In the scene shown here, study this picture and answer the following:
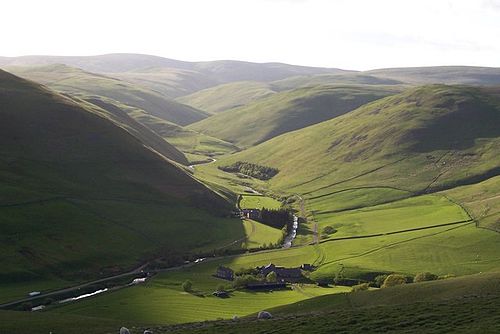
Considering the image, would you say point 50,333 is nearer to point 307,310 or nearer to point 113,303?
point 307,310

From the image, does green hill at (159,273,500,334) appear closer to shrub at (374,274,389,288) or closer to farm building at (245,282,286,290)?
farm building at (245,282,286,290)

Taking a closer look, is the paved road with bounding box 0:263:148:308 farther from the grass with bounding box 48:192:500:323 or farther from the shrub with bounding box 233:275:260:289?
the shrub with bounding box 233:275:260:289

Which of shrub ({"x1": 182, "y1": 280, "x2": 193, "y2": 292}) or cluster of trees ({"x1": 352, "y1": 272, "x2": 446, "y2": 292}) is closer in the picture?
cluster of trees ({"x1": 352, "y1": 272, "x2": 446, "y2": 292})

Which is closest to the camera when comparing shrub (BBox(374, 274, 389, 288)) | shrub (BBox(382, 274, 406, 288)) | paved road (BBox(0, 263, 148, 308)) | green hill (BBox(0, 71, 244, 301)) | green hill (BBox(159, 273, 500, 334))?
green hill (BBox(159, 273, 500, 334))


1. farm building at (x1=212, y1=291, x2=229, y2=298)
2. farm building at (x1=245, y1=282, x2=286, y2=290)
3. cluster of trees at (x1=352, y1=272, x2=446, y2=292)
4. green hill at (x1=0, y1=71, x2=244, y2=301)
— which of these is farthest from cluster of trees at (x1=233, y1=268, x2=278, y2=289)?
green hill at (x1=0, y1=71, x2=244, y2=301)

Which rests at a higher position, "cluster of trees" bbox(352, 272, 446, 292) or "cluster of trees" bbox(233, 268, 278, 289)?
"cluster of trees" bbox(352, 272, 446, 292)

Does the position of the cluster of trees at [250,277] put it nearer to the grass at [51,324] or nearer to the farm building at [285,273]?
the farm building at [285,273]

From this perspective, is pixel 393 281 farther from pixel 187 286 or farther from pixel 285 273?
pixel 187 286

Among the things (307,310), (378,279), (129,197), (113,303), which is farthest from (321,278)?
(129,197)

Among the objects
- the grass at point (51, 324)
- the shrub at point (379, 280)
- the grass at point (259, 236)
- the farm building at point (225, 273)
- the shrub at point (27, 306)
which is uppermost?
the grass at point (51, 324)

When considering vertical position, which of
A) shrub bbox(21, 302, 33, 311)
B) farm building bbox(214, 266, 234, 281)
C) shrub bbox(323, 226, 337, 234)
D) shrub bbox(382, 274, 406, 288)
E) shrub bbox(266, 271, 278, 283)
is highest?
shrub bbox(382, 274, 406, 288)

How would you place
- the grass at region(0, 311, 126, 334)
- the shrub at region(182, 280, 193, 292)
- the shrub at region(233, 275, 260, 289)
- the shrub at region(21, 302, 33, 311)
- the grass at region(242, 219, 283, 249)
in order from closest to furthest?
the grass at region(0, 311, 126, 334) < the shrub at region(21, 302, 33, 311) < the shrub at region(182, 280, 193, 292) < the shrub at region(233, 275, 260, 289) < the grass at region(242, 219, 283, 249)

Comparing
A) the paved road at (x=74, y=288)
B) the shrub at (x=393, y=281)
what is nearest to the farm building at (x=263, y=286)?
the shrub at (x=393, y=281)
